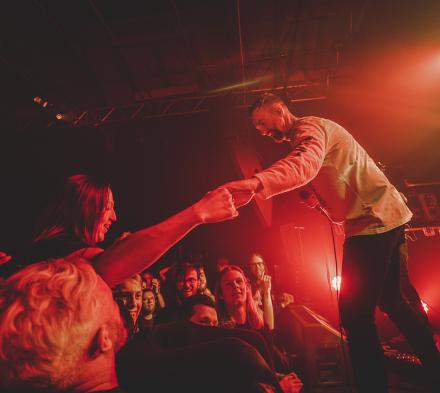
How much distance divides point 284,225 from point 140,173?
383cm

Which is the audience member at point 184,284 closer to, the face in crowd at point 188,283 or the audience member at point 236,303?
the face in crowd at point 188,283

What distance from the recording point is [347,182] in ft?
5.26

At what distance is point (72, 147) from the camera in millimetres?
5844

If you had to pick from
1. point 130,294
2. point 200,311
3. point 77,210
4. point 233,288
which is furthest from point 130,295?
point 77,210

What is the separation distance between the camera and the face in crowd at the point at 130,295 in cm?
331

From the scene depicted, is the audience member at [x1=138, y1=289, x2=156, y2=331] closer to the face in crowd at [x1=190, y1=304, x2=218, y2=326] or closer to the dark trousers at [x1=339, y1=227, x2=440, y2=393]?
the face in crowd at [x1=190, y1=304, x2=218, y2=326]

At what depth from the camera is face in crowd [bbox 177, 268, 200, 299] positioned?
4.12 metres

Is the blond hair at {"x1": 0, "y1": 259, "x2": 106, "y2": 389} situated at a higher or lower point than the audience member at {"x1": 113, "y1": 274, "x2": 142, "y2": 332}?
higher

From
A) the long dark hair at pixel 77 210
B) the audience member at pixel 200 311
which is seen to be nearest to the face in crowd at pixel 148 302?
the audience member at pixel 200 311

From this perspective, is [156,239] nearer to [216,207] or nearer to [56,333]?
[216,207]

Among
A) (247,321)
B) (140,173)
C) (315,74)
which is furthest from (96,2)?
(247,321)

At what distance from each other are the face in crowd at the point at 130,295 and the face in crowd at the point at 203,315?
42.3 inches

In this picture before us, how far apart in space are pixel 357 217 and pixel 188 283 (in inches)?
126

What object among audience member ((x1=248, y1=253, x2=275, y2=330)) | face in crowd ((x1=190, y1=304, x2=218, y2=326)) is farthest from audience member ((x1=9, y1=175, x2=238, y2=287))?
audience member ((x1=248, y1=253, x2=275, y2=330))
